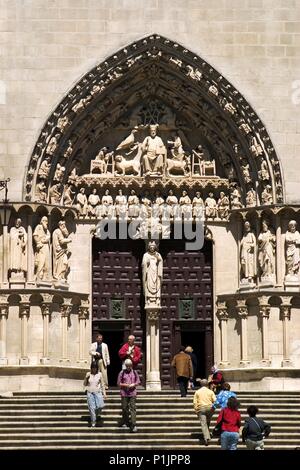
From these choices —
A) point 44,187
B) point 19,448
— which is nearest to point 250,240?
point 44,187

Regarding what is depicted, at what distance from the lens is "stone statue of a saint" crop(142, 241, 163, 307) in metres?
33.7

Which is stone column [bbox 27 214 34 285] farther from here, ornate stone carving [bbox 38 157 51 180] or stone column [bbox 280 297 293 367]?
stone column [bbox 280 297 293 367]

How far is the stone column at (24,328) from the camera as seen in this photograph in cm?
3228

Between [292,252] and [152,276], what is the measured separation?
319cm

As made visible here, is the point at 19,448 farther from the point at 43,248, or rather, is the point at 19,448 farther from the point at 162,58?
the point at 162,58

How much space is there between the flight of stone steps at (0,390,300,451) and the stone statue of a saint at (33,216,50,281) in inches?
141

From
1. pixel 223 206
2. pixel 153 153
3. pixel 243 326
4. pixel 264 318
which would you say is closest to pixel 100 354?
pixel 243 326

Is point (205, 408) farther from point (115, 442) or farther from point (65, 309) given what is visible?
point (65, 309)

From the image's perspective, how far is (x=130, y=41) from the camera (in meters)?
33.3

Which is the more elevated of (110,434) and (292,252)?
(292,252)

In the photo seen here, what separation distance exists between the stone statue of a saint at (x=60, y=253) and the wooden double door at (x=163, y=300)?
3.08 feet

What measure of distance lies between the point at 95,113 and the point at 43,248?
3.31 metres

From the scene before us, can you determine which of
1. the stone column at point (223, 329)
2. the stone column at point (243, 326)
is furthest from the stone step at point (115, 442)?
the stone column at point (223, 329)

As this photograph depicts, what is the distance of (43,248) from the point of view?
3275 cm
